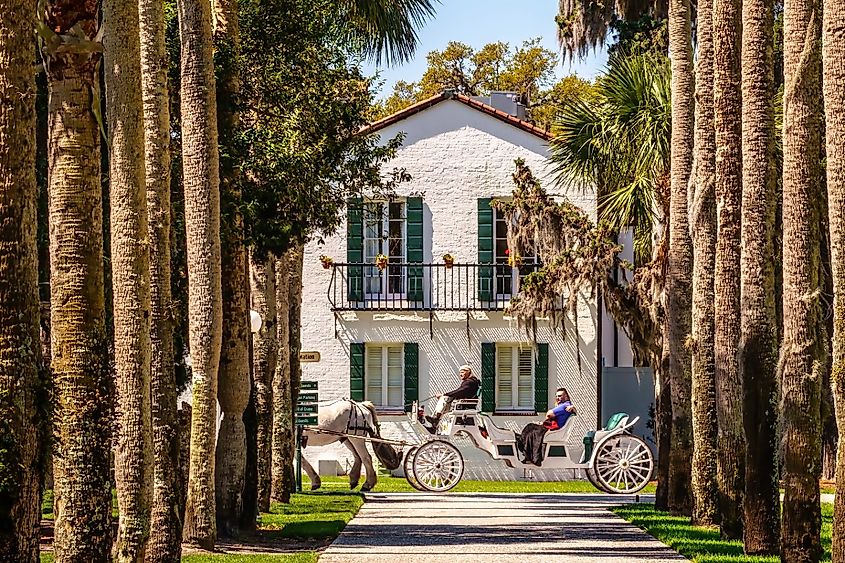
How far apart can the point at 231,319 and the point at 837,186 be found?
8444 millimetres

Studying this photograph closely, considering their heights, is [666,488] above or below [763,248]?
below

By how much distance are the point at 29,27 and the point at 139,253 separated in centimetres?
397

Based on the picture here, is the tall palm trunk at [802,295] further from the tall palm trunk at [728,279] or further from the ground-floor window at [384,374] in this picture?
the ground-floor window at [384,374]

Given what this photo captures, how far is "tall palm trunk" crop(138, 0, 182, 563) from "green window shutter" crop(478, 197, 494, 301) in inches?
869

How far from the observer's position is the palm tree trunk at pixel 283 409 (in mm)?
25127

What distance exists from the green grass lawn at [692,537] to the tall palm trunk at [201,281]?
5062mm

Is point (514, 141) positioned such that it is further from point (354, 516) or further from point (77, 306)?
point (77, 306)

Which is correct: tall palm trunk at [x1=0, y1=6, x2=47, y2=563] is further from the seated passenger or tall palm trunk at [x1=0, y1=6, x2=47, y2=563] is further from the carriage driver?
the carriage driver

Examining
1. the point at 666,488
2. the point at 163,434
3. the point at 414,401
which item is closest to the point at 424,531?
the point at 666,488

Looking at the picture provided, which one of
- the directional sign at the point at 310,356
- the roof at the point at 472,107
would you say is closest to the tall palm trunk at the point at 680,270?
the roof at the point at 472,107

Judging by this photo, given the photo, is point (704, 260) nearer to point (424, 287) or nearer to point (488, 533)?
point (488, 533)

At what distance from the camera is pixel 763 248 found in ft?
52.5

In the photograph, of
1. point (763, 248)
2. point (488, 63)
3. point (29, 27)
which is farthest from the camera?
point (488, 63)

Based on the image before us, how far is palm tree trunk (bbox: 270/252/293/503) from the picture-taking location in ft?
82.4
